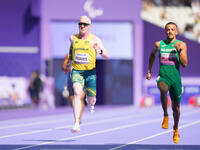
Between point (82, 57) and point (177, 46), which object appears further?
point (82, 57)

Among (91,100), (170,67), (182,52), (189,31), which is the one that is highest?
(189,31)

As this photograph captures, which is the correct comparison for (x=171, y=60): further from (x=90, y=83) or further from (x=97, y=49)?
(x=90, y=83)

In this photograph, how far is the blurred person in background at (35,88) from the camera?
1072 inches

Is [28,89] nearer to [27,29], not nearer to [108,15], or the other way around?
[27,29]

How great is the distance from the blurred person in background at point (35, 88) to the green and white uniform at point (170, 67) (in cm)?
1668

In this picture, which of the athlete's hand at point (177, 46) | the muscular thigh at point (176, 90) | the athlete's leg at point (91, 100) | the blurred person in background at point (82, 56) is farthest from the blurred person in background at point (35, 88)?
the athlete's hand at point (177, 46)

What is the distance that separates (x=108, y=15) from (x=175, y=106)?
21.1 meters

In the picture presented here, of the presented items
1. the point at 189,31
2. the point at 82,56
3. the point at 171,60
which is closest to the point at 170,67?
the point at 171,60

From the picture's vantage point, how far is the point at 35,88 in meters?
27.4

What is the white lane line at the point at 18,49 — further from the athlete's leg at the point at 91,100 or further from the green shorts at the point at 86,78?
the green shorts at the point at 86,78

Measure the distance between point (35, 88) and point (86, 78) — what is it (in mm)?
15835

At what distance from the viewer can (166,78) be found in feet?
35.7

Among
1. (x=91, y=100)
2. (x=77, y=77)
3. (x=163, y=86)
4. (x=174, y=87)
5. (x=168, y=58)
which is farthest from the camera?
(x=91, y=100)

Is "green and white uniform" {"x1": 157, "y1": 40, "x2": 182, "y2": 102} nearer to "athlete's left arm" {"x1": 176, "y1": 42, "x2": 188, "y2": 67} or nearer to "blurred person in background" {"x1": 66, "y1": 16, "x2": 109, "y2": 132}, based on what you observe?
"athlete's left arm" {"x1": 176, "y1": 42, "x2": 188, "y2": 67}
